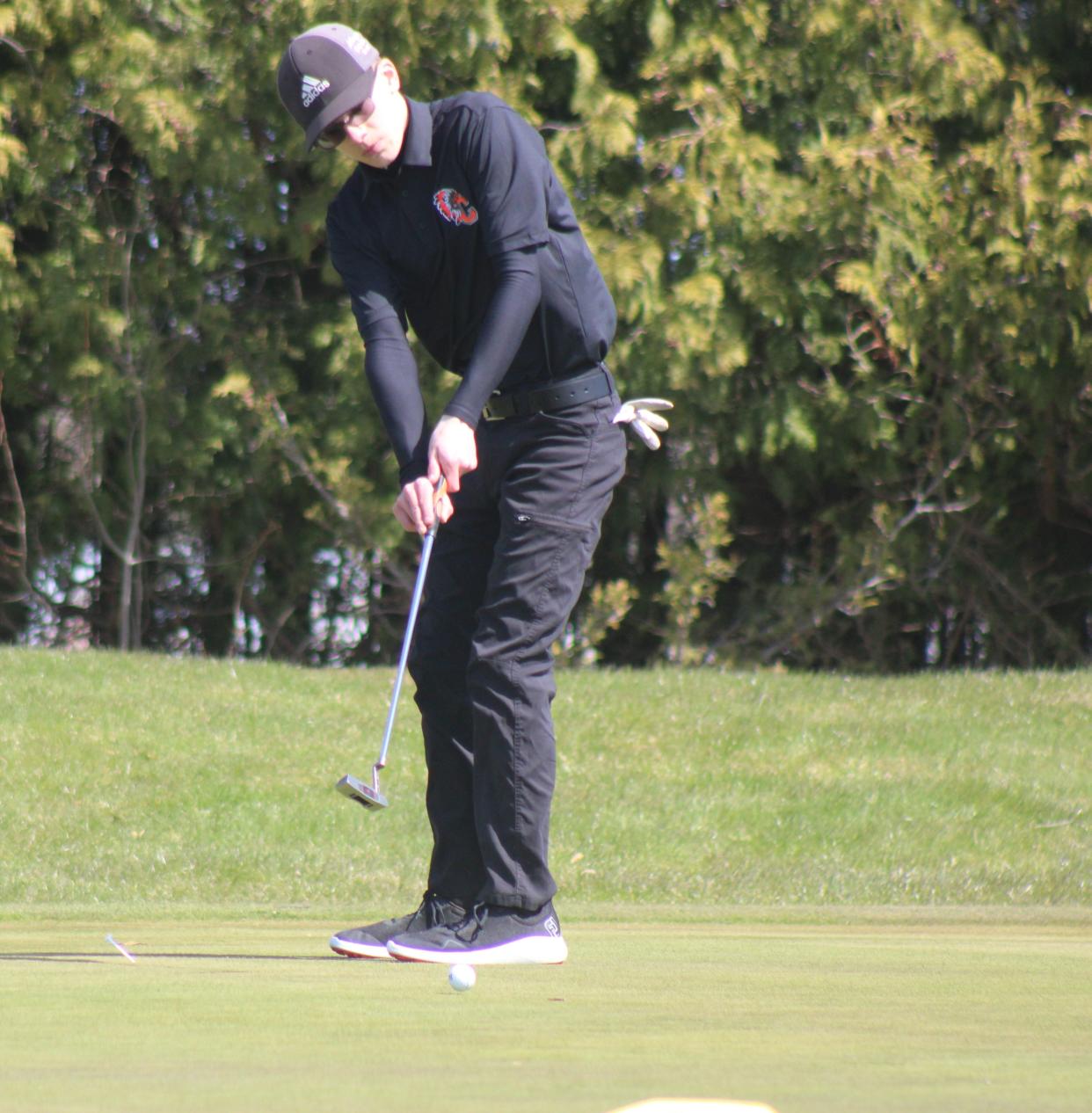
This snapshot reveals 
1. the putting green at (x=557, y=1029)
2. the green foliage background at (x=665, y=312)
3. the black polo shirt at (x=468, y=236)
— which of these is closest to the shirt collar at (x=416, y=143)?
the black polo shirt at (x=468, y=236)

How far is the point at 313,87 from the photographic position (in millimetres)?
3848

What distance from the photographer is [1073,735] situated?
9555mm

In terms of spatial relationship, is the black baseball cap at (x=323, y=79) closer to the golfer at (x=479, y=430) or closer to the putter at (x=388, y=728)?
the golfer at (x=479, y=430)

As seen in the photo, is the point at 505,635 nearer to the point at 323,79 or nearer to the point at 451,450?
the point at 451,450

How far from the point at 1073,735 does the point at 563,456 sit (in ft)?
20.5

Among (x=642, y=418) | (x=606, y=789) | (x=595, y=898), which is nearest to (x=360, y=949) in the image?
(x=642, y=418)

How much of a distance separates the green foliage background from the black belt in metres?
6.84

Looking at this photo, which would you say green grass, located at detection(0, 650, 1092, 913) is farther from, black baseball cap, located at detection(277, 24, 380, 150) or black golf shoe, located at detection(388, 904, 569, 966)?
black baseball cap, located at detection(277, 24, 380, 150)

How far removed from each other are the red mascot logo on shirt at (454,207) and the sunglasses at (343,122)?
0.23m

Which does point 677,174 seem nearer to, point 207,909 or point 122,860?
point 122,860

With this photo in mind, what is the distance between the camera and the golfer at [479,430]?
3.87 m

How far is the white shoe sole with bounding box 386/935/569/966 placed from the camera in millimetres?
3799

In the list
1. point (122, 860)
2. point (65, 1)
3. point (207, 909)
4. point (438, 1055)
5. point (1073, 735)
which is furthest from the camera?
point (65, 1)

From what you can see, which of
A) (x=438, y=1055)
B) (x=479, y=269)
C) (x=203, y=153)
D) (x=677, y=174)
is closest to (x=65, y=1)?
(x=203, y=153)
